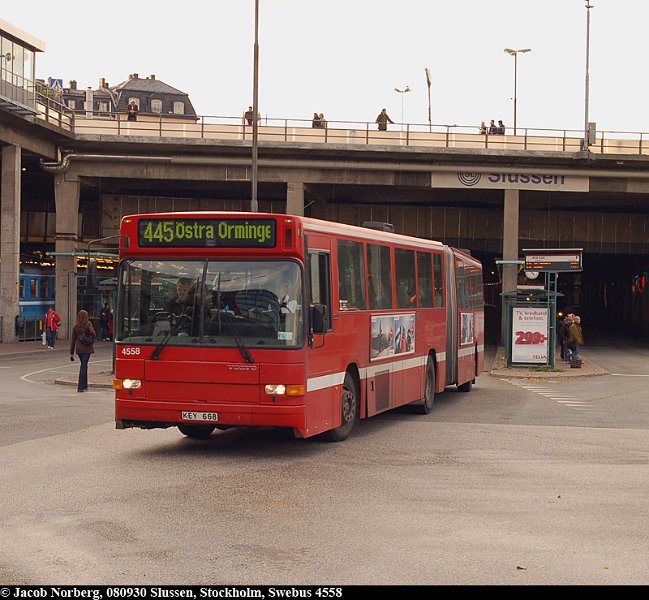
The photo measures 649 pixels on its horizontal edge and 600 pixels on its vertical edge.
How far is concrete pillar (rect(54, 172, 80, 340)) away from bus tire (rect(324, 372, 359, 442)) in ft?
127

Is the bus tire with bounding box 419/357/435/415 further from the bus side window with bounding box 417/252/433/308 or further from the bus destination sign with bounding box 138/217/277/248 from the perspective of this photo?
the bus destination sign with bounding box 138/217/277/248

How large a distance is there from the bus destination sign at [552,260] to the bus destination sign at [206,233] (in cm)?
1889

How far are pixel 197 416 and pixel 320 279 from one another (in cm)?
219

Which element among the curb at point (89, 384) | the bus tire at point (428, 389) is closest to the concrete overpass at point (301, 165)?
the curb at point (89, 384)

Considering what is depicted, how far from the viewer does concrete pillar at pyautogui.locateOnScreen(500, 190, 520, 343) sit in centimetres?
5191

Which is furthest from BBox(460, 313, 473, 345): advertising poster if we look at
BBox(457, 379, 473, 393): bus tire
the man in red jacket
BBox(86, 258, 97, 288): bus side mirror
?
the man in red jacket

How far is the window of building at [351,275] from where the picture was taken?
14.0 meters

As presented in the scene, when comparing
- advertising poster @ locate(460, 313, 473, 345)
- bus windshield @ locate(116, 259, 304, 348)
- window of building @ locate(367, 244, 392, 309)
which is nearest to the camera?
bus windshield @ locate(116, 259, 304, 348)

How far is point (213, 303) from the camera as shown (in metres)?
12.7

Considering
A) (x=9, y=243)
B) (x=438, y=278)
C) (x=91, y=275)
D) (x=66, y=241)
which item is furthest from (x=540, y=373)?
(x=66, y=241)

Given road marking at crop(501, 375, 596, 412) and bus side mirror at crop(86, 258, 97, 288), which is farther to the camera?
road marking at crop(501, 375, 596, 412)

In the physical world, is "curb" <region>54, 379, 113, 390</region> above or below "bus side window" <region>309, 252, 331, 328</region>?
below

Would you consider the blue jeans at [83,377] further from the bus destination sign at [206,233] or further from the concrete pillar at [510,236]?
the concrete pillar at [510,236]

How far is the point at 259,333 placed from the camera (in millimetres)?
12586
